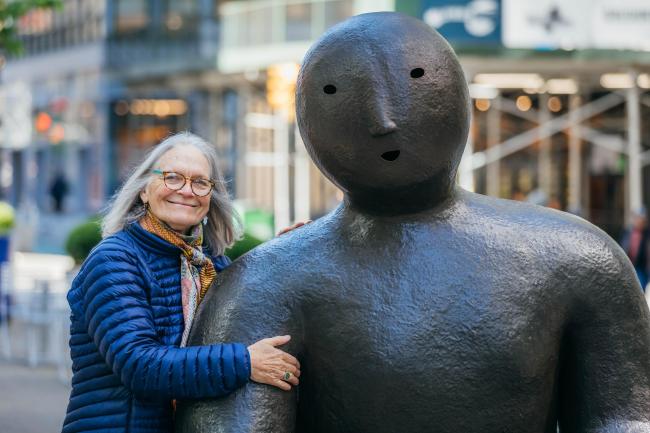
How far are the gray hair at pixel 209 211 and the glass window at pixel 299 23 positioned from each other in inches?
540

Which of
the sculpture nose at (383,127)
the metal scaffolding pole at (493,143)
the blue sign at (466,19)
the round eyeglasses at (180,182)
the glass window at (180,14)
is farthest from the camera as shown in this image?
the glass window at (180,14)

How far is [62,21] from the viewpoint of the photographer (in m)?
32.4

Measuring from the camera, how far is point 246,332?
2.43m

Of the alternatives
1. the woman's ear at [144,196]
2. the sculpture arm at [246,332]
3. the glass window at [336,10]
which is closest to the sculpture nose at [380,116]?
the sculpture arm at [246,332]

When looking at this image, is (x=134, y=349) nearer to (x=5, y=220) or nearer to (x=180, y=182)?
(x=180, y=182)

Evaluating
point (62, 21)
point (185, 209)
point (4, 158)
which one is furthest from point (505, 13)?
point (4, 158)

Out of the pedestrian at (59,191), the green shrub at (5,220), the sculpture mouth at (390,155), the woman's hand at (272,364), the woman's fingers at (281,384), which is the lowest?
the pedestrian at (59,191)

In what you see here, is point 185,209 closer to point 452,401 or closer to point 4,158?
point 452,401

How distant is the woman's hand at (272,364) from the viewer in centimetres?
236

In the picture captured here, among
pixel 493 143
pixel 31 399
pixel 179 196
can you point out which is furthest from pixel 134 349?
pixel 493 143

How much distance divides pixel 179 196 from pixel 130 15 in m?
26.2

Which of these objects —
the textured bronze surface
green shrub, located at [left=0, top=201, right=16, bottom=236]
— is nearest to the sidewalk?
green shrub, located at [left=0, top=201, right=16, bottom=236]

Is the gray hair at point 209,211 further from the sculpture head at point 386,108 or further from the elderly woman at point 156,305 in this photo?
the sculpture head at point 386,108

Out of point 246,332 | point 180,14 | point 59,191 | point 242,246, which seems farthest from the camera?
point 59,191
